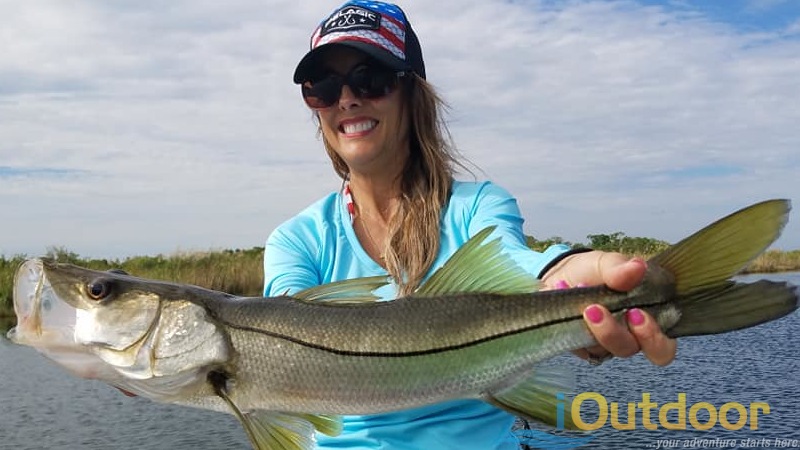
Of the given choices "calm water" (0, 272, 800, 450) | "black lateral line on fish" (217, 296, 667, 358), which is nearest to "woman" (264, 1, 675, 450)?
"black lateral line on fish" (217, 296, 667, 358)

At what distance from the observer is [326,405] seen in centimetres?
251

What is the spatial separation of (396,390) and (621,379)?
1521 cm

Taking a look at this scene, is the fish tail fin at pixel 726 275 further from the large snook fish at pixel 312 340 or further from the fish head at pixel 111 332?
the fish head at pixel 111 332

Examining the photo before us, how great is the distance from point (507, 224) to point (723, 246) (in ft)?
4.01

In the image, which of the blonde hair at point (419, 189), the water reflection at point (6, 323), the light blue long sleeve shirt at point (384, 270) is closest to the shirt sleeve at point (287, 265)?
the light blue long sleeve shirt at point (384, 270)

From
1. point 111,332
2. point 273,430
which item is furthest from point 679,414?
point 111,332

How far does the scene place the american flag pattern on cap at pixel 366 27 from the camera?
136 inches

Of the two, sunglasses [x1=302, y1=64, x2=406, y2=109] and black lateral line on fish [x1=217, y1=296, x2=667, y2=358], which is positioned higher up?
sunglasses [x1=302, y1=64, x2=406, y2=109]

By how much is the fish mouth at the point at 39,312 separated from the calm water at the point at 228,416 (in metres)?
10.7

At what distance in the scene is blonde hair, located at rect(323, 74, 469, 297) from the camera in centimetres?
341

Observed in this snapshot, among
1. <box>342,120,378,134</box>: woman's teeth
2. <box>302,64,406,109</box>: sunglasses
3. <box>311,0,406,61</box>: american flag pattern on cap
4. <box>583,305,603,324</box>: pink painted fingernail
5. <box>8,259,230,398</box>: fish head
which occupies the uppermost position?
<box>311,0,406,61</box>: american flag pattern on cap

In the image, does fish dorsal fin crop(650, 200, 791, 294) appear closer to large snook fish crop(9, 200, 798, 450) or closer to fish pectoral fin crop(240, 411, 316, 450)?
large snook fish crop(9, 200, 798, 450)

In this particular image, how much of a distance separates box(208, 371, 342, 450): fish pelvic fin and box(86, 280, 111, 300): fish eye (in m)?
0.49

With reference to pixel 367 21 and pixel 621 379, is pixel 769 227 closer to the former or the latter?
pixel 367 21
